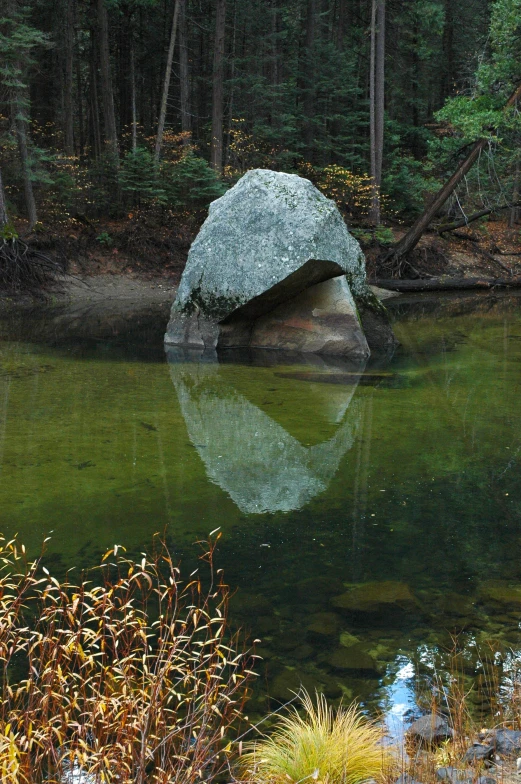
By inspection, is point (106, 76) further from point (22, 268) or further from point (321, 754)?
point (321, 754)

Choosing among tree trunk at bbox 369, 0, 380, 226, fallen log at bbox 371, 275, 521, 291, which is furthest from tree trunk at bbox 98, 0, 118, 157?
fallen log at bbox 371, 275, 521, 291

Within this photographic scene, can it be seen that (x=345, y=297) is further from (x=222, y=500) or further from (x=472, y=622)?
(x=472, y=622)

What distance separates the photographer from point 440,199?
19.0 metres

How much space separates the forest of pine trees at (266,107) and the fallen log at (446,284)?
2.05 meters

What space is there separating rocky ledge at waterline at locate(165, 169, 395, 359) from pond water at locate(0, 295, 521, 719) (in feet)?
2.64

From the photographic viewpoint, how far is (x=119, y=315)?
53.0 ft

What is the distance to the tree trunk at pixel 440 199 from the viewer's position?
58.1 feet

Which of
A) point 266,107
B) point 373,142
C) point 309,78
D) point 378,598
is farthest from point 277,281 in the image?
point 309,78

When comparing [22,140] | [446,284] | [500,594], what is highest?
[22,140]

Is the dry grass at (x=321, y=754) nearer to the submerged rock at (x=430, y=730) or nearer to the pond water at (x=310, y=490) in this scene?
the submerged rock at (x=430, y=730)

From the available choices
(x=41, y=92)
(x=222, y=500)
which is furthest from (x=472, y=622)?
(x=41, y=92)

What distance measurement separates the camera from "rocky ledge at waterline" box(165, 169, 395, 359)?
37.5ft

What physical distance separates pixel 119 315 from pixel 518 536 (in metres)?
12.2

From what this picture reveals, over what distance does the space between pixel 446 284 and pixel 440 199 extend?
2.72m
